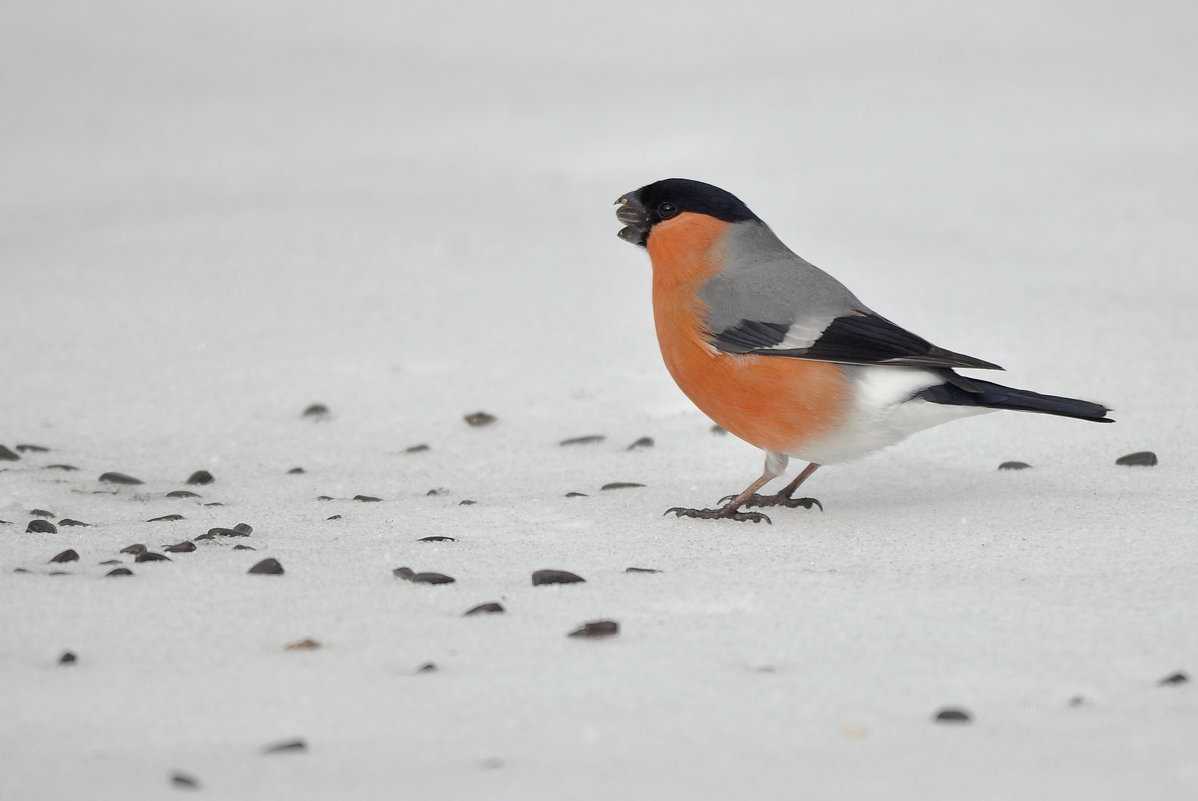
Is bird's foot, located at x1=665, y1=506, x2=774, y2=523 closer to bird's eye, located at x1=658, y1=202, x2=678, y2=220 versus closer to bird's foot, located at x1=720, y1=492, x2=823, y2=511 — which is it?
bird's foot, located at x1=720, y1=492, x2=823, y2=511

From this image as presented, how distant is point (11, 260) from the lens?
812cm

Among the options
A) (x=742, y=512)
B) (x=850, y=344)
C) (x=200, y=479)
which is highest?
(x=850, y=344)

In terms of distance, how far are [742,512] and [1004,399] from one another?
92 centimetres

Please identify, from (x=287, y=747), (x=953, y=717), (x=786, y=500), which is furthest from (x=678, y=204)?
(x=287, y=747)

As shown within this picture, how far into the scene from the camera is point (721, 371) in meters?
4.58

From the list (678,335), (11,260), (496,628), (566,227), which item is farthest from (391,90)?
(496,628)

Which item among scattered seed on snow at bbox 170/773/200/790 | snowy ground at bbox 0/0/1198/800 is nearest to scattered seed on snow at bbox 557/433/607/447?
snowy ground at bbox 0/0/1198/800

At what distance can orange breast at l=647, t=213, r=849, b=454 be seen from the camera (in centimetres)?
449

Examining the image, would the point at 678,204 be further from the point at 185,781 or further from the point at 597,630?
the point at 185,781

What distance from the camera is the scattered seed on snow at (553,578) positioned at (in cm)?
367

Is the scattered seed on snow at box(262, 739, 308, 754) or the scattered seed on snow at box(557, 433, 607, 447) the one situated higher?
the scattered seed on snow at box(557, 433, 607, 447)

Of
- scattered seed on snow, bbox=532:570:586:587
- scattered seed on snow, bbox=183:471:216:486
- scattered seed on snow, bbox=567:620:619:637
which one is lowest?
scattered seed on snow, bbox=183:471:216:486

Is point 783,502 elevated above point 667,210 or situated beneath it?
situated beneath

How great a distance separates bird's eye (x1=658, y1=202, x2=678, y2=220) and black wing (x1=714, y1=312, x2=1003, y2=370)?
0.56m
